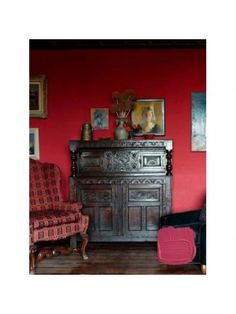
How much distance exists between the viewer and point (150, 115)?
632 centimetres

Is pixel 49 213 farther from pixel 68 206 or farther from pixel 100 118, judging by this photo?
pixel 100 118

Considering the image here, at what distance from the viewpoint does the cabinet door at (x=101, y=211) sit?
6.05m

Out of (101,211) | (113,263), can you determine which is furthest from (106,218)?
(113,263)

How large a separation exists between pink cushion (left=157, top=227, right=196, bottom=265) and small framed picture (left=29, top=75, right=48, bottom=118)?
9.42 ft

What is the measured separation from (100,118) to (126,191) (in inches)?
45.1

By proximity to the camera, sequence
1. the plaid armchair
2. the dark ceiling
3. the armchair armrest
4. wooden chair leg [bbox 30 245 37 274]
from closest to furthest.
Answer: wooden chair leg [bbox 30 245 37 274] < the plaid armchair < the armchair armrest < the dark ceiling

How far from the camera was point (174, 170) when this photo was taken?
635 centimetres

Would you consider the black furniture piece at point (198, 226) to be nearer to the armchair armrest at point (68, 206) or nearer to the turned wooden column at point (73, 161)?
the armchair armrest at point (68, 206)

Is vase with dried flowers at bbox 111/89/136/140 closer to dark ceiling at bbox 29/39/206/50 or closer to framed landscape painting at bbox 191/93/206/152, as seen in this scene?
dark ceiling at bbox 29/39/206/50

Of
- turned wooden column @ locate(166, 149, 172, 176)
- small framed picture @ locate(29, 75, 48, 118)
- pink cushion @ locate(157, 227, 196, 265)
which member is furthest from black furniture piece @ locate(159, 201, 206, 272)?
small framed picture @ locate(29, 75, 48, 118)

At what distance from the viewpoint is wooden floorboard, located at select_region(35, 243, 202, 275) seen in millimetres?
4656
